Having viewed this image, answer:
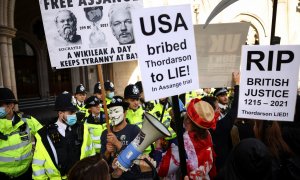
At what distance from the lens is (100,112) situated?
14.1 feet

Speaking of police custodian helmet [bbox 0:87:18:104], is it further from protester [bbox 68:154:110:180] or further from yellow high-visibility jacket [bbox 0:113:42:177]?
protester [bbox 68:154:110:180]

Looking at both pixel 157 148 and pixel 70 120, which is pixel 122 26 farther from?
pixel 157 148

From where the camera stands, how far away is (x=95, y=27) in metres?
2.60

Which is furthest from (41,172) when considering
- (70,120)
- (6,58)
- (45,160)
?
(6,58)

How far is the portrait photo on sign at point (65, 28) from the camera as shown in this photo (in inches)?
99.6

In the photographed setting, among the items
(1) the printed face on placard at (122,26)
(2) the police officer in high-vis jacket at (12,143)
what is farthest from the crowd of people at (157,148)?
(1) the printed face on placard at (122,26)

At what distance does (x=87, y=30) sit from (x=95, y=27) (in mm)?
84

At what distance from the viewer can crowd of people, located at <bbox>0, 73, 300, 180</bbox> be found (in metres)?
1.72

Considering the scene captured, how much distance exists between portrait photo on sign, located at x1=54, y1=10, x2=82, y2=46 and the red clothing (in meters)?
1.42

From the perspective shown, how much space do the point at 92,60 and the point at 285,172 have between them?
1963 mm

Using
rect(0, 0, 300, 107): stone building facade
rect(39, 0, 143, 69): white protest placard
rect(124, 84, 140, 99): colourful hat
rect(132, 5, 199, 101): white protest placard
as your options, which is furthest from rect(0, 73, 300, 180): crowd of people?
rect(0, 0, 300, 107): stone building facade

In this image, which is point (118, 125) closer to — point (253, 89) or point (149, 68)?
point (149, 68)

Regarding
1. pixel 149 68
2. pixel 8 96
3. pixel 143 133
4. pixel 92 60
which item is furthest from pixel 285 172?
pixel 8 96

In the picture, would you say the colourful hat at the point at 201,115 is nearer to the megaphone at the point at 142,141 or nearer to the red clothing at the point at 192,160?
the red clothing at the point at 192,160
